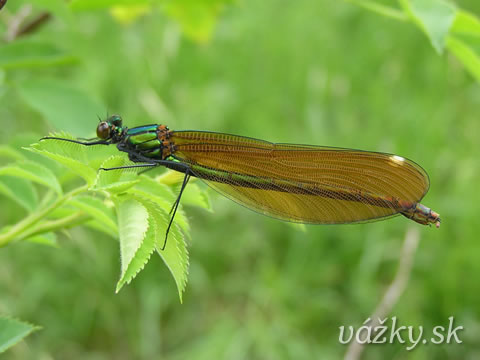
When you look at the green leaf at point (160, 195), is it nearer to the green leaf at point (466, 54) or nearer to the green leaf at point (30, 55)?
the green leaf at point (30, 55)

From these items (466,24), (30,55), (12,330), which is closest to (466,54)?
(466,24)

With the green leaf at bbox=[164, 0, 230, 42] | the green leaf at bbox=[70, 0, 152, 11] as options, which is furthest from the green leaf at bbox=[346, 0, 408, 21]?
the green leaf at bbox=[164, 0, 230, 42]

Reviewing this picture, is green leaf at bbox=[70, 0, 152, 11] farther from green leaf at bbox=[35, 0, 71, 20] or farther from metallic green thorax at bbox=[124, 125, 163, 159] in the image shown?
metallic green thorax at bbox=[124, 125, 163, 159]

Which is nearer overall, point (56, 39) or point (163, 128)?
point (163, 128)

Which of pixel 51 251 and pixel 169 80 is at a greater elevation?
pixel 169 80

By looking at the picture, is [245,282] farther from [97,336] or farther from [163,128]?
[163,128]

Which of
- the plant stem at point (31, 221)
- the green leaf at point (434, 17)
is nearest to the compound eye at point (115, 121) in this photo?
the plant stem at point (31, 221)

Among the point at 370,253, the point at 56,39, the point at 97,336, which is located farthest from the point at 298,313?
the point at 56,39
